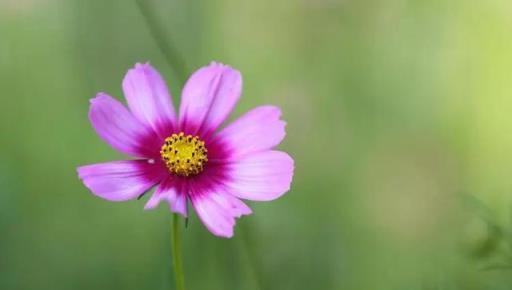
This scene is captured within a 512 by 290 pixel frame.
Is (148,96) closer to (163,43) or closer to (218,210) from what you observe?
(218,210)

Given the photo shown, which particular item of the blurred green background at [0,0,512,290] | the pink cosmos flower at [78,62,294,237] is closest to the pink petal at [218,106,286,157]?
the pink cosmos flower at [78,62,294,237]

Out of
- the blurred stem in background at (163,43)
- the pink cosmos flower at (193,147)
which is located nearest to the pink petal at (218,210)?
the pink cosmos flower at (193,147)

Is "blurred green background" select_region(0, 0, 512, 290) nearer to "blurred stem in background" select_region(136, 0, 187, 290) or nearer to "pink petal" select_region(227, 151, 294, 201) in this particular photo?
"blurred stem in background" select_region(136, 0, 187, 290)

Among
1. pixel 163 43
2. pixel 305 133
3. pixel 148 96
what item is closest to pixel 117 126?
pixel 148 96

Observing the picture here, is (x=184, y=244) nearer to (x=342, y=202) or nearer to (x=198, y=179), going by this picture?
(x=342, y=202)

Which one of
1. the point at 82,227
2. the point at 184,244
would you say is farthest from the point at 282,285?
the point at 82,227

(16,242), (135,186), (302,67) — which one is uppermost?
(302,67)

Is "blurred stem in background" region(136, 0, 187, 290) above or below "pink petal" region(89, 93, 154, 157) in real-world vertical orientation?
above
